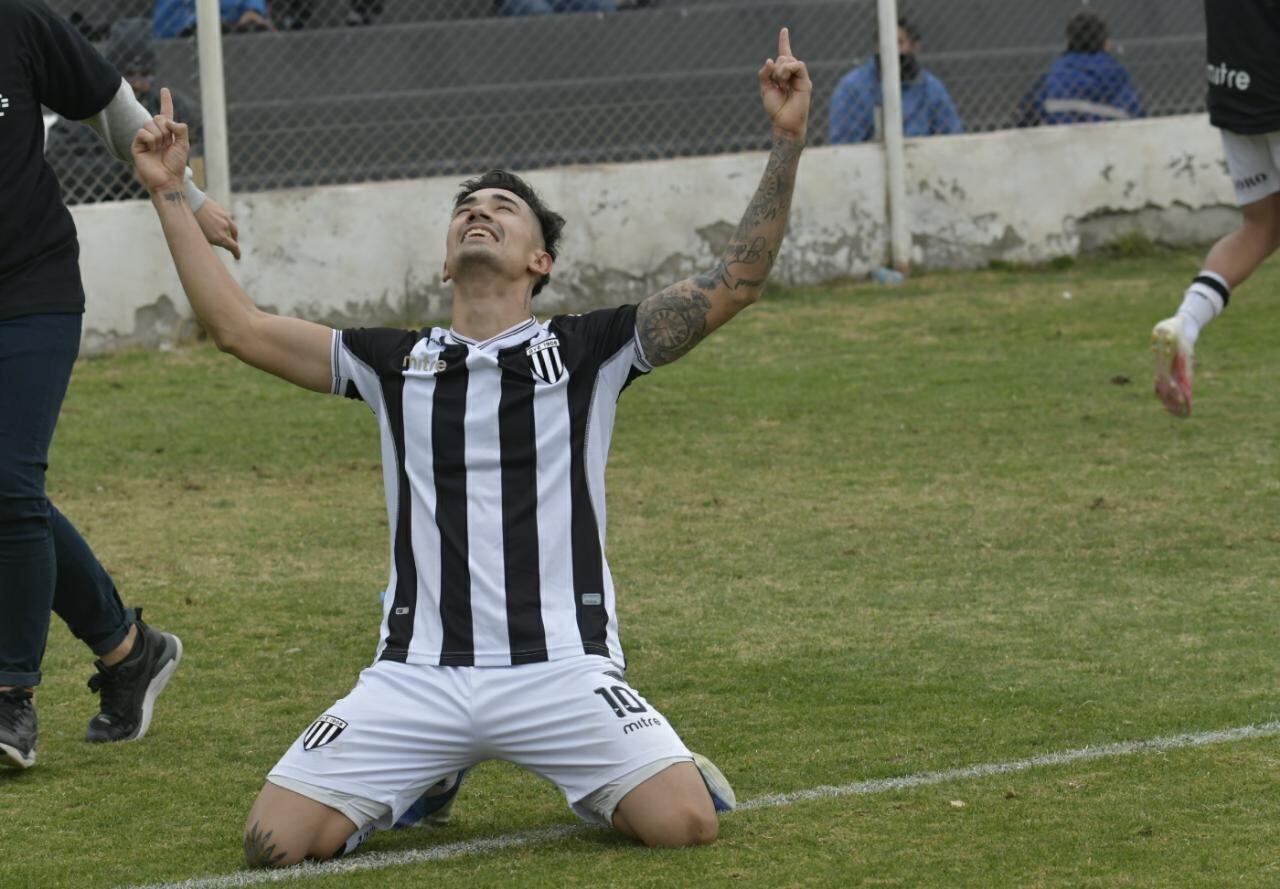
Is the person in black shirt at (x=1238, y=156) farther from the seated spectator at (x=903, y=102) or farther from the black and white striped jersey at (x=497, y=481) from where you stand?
the seated spectator at (x=903, y=102)

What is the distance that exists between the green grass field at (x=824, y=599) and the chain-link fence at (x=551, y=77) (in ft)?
7.12

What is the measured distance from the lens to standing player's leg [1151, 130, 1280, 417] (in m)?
7.22

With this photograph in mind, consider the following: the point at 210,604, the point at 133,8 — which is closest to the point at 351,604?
the point at 210,604

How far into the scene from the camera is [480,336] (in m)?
4.63

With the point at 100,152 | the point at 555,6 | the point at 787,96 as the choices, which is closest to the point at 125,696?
the point at 787,96

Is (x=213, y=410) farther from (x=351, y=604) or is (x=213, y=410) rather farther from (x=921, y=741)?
(x=921, y=741)

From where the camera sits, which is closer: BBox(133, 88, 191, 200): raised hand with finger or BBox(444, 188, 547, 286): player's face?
BBox(133, 88, 191, 200): raised hand with finger

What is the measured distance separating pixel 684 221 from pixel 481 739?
8974 millimetres

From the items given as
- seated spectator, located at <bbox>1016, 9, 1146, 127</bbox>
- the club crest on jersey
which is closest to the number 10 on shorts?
the club crest on jersey

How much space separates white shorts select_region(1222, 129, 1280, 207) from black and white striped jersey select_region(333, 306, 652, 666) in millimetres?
3783

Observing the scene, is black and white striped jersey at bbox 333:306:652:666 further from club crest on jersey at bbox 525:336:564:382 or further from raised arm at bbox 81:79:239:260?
raised arm at bbox 81:79:239:260

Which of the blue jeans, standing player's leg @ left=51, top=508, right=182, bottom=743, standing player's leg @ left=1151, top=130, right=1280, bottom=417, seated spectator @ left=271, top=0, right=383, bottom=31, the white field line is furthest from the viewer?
seated spectator @ left=271, top=0, right=383, bottom=31

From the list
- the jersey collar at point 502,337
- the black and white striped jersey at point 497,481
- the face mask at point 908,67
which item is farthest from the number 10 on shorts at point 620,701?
the face mask at point 908,67

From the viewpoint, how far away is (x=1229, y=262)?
7707 mm
